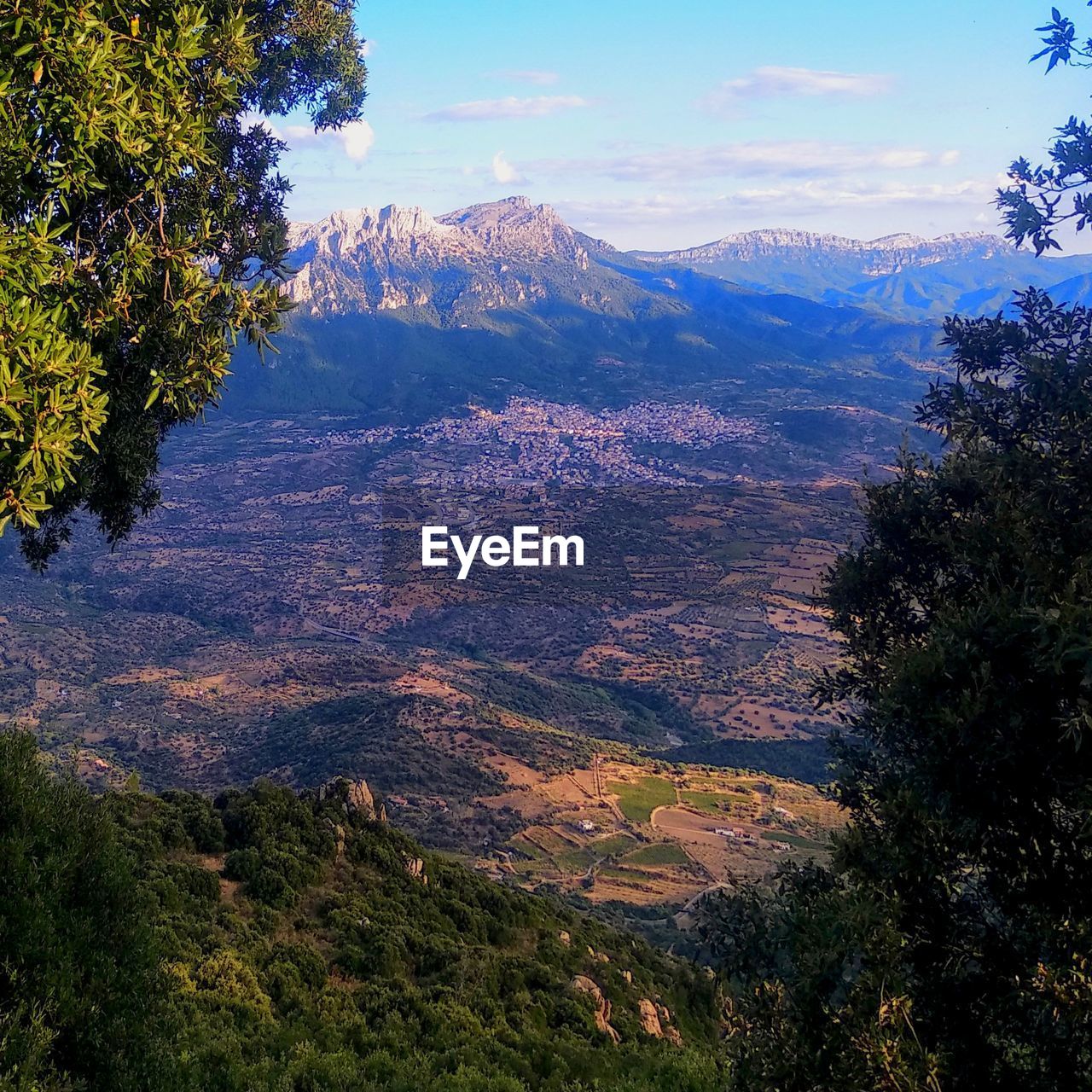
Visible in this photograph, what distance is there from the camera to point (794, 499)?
119500 mm

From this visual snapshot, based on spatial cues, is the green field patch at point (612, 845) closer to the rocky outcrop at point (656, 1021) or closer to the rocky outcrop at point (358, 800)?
the rocky outcrop at point (358, 800)

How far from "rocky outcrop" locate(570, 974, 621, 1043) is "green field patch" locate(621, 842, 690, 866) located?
27758mm

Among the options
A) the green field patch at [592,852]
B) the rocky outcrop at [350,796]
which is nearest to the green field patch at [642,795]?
the green field patch at [592,852]

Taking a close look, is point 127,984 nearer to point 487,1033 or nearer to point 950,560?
point 487,1033

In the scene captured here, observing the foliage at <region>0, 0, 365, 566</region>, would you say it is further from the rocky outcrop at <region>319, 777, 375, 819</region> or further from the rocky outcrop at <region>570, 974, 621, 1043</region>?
the rocky outcrop at <region>319, 777, 375, 819</region>

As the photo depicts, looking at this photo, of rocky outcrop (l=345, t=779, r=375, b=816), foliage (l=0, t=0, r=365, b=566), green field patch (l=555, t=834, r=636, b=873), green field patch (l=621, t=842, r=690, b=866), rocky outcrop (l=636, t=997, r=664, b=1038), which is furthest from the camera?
green field patch (l=621, t=842, r=690, b=866)

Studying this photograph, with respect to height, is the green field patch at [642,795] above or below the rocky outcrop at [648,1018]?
below

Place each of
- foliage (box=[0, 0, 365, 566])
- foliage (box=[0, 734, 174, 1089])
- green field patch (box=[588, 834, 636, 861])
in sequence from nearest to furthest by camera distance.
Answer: foliage (box=[0, 0, 365, 566])
foliage (box=[0, 734, 174, 1089])
green field patch (box=[588, 834, 636, 861])

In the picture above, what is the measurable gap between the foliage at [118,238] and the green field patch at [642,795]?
4396 centimetres

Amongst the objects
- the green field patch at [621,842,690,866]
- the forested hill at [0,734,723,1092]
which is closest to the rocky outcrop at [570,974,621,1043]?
the forested hill at [0,734,723,1092]

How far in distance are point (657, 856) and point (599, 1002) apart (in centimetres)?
2988

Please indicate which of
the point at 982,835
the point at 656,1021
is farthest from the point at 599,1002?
the point at 982,835

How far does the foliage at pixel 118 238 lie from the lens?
4.62 meters

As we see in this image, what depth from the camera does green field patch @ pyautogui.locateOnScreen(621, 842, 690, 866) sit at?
4172 cm
